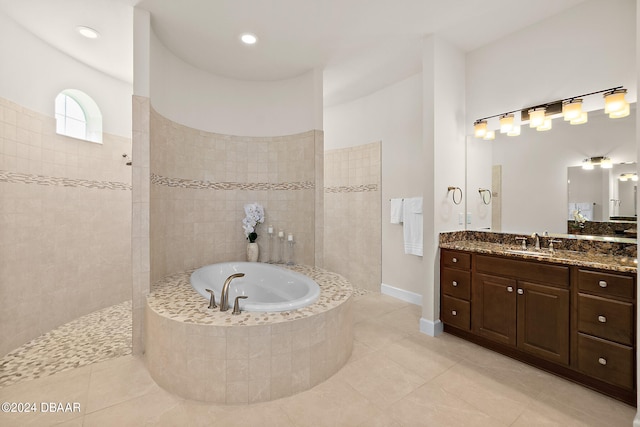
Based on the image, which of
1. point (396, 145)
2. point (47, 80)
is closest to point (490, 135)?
point (396, 145)

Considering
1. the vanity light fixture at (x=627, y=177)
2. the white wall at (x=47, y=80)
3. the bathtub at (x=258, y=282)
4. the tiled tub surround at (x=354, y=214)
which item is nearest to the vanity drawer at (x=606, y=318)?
the vanity light fixture at (x=627, y=177)

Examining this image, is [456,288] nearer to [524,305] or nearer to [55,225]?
[524,305]

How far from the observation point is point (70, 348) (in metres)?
2.47

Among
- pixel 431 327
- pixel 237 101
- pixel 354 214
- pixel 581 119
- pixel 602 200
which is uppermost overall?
pixel 237 101

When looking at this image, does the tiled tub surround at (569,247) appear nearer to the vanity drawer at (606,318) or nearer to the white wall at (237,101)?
the vanity drawer at (606,318)

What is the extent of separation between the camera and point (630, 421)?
1655mm

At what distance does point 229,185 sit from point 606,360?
3740mm

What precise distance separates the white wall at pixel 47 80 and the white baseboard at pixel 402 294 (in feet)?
12.9

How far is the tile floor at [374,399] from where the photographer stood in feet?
5.49

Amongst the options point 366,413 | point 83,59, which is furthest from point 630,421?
point 83,59

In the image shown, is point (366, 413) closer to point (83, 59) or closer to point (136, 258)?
point (136, 258)

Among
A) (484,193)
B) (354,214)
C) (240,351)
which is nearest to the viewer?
(240,351)

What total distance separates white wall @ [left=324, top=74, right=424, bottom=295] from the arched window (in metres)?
3.29

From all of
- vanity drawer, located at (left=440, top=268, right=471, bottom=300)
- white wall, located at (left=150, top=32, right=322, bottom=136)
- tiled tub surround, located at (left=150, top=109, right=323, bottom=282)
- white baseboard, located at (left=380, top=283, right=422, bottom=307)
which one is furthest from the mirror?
white wall, located at (left=150, top=32, right=322, bottom=136)
